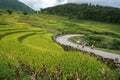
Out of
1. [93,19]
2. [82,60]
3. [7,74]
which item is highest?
[7,74]

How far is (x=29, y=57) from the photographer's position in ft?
71.8

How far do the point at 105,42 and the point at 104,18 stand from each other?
7558 cm

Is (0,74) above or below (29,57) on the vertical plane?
above

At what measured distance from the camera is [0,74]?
12.0 meters

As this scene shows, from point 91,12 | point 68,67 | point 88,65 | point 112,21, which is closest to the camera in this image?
point 68,67

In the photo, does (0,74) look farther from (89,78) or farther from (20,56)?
(20,56)

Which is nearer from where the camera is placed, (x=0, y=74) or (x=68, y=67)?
(x=0, y=74)

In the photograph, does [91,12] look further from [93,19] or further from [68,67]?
[68,67]

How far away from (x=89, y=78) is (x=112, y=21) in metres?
132

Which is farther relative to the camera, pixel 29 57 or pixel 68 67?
pixel 29 57

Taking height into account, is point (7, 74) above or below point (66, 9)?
above

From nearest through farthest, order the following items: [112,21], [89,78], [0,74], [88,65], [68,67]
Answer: [0,74] < [89,78] < [68,67] < [88,65] < [112,21]

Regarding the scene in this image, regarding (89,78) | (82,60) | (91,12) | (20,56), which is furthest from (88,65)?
(91,12)

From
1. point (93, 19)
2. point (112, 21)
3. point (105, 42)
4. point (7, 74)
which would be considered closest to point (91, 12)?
point (93, 19)
